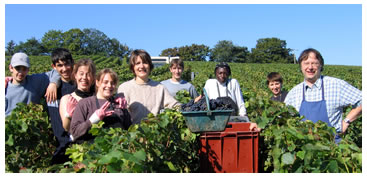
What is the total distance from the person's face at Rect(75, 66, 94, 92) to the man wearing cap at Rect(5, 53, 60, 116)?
46 cm

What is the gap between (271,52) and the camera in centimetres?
9600

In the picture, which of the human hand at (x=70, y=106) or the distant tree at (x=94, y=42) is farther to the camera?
the distant tree at (x=94, y=42)

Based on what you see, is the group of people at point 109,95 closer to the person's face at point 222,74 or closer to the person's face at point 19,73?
the person's face at point 19,73

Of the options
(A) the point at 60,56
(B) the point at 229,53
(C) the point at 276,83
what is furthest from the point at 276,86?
(B) the point at 229,53

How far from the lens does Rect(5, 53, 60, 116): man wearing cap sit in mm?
3354

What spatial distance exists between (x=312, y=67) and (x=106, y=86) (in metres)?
1.97

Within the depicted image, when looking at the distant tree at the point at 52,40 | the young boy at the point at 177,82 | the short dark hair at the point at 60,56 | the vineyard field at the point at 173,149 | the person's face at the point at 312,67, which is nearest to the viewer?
the vineyard field at the point at 173,149

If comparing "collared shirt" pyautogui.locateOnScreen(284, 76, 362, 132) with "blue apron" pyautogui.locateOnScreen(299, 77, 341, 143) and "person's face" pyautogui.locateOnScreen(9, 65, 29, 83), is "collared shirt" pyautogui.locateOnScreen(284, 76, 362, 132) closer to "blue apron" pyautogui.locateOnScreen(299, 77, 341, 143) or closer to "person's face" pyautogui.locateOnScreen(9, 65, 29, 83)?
"blue apron" pyautogui.locateOnScreen(299, 77, 341, 143)

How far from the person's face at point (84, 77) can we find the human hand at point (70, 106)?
0.16m

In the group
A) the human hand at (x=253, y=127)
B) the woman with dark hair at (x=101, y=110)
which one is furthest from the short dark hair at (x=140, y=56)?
the human hand at (x=253, y=127)

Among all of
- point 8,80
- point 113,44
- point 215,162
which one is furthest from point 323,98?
point 113,44

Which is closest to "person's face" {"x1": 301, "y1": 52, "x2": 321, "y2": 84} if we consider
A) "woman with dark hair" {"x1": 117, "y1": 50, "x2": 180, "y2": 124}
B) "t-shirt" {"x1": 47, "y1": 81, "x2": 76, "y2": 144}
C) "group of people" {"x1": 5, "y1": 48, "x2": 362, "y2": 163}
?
"group of people" {"x1": 5, "y1": 48, "x2": 362, "y2": 163}

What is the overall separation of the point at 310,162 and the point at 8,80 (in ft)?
10.1

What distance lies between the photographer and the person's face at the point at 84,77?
3068mm
